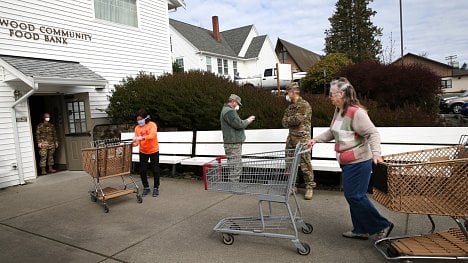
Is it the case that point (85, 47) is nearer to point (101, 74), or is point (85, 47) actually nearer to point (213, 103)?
point (101, 74)

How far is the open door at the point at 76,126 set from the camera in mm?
10336

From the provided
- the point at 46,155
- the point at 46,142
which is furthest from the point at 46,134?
the point at 46,155

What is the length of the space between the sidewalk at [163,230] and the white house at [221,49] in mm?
20705

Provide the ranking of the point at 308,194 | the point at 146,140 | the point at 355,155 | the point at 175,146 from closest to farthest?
the point at 355,155 → the point at 308,194 → the point at 146,140 → the point at 175,146

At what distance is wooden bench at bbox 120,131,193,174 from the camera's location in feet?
29.2

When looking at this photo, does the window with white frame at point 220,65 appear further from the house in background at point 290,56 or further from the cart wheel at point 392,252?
the cart wheel at point 392,252

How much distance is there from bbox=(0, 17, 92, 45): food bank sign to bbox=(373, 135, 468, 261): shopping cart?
9.62m

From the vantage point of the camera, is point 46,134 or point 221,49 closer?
point 46,134

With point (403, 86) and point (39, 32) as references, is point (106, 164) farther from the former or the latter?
point (403, 86)

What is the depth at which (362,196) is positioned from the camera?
3.96 metres

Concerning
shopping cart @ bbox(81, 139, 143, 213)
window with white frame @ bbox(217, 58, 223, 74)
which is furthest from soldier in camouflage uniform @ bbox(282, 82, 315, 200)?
window with white frame @ bbox(217, 58, 223, 74)

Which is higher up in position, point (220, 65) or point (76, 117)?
point (220, 65)

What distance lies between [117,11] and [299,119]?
30.4ft

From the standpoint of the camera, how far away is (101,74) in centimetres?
1152
